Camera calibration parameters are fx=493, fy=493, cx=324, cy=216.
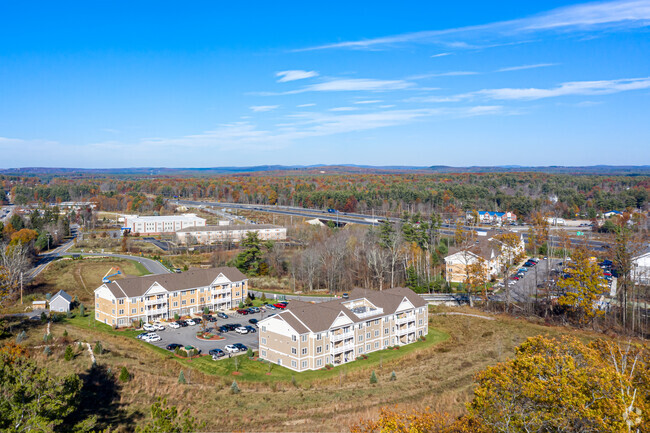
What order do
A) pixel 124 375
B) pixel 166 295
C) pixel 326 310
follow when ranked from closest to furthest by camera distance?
pixel 124 375, pixel 326 310, pixel 166 295

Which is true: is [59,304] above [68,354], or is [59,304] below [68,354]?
below

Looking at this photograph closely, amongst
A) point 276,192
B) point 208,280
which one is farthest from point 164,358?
point 276,192

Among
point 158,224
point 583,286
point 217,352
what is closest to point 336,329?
point 217,352

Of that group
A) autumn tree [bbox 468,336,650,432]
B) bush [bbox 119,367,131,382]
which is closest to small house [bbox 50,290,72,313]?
bush [bbox 119,367,131,382]

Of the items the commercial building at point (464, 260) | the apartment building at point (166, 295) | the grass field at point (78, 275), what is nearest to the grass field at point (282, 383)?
the apartment building at point (166, 295)

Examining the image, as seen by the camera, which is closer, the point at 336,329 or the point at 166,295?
the point at 336,329

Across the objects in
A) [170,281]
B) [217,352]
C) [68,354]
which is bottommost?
[217,352]

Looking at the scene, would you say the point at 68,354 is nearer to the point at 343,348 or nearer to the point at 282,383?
the point at 282,383
